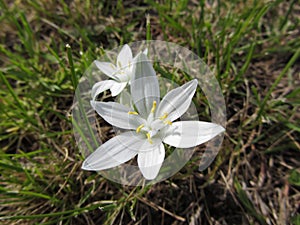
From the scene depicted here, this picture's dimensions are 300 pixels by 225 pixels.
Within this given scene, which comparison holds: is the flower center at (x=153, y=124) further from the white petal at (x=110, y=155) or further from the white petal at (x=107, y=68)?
the white petal at (x=107, y=68)

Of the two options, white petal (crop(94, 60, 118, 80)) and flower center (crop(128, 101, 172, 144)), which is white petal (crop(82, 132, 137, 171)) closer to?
flower center (crop(128, 101, 172, 144))

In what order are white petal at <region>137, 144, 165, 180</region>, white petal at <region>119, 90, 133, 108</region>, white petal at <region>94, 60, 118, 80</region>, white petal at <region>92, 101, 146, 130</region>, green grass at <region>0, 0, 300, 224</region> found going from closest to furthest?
1. white petal at <region>137, 144, 165, 180</region>
2. white petal at <region>92, 101, 146, 130</region>
3. white petal at <region>119, 90, 133, 108</region>
4. white petal at <region>94, 60, 118, 80</region>
5. green grass at <region>0, 0, 300, 224</region>

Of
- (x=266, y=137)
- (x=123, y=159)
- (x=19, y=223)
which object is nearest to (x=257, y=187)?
(x=266, y=137)

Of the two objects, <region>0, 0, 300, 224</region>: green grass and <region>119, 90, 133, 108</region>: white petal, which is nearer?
<region>119, 90, 133, 108</region>: white petal

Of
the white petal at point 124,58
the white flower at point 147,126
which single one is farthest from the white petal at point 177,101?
the white petal at point 124,58

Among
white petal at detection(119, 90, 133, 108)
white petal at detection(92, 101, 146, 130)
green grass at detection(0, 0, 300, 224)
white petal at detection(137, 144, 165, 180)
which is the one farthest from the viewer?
green grass at detection(0, 0, 300, 224)

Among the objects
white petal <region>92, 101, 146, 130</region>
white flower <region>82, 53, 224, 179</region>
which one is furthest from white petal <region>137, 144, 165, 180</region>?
white petal <region>92, 101, 146, 130</region>

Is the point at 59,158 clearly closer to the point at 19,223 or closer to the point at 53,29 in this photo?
the point at 19,223

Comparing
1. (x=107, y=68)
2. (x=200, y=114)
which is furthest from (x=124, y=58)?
(x=200, y=114)
